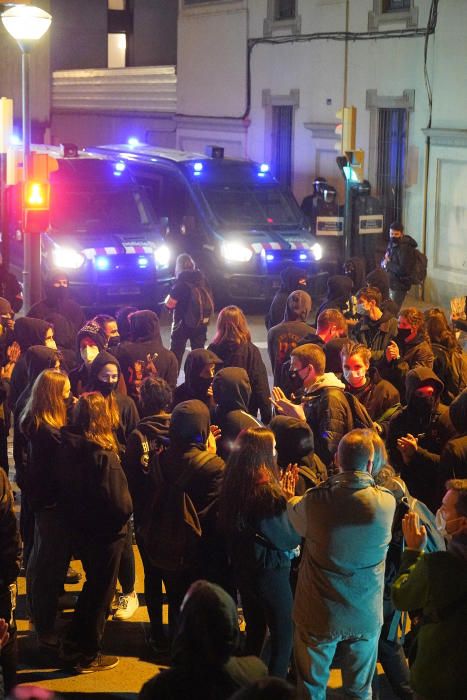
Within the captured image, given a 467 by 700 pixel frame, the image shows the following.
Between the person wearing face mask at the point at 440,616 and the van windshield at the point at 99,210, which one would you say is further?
the van windshield at the point at 99,210

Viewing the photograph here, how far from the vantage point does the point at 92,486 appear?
20.7 feet

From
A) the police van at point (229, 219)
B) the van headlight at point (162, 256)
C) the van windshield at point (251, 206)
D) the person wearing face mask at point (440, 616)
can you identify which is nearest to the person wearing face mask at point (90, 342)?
the person wearing face mask at point (440, 616)

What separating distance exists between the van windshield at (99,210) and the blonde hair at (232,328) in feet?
27.8

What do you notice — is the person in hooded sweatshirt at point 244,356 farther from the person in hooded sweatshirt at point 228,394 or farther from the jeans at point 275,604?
the jeans at point 275,604

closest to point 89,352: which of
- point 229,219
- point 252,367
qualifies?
point 252,367

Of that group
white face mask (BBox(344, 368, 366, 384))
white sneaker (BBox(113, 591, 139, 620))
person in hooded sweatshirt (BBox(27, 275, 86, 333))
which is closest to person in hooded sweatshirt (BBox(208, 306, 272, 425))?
white face mask (BBox(344, 368, 366, 384))

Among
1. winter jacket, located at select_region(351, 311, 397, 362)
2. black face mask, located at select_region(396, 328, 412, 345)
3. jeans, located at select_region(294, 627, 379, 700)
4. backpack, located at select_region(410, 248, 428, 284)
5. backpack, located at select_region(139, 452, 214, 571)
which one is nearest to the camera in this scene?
jeans, located at select_region(294, 627, 379, 700)

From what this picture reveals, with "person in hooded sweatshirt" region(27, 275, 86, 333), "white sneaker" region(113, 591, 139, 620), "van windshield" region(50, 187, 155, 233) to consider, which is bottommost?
"white sneaker" region(113, 591, 139, 620)

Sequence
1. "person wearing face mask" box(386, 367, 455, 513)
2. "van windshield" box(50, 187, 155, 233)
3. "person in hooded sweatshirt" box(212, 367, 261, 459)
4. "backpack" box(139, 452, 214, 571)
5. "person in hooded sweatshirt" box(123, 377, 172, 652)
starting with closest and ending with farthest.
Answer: "backpack" box(139, 452, 214, 571) → "person in hooded sweatshirt" box(123, 377, 172, 652) → "person wearing face mask" box(386, 367, 455, 513) → "person in hooded sweatshirt" box(212, 367, 261, 459) → "van windshield" box(50, 187, 155, 233)

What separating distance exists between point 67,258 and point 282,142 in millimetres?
9338

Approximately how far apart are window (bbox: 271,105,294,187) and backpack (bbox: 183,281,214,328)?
1272 cm

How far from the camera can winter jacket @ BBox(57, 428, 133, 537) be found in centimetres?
629

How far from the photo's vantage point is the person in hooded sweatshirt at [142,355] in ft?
29.0

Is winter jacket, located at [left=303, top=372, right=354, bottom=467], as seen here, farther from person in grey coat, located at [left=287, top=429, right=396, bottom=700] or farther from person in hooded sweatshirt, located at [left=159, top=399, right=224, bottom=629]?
person in grey coat, located at [left=287, top=429, right=396, bottom=700]
